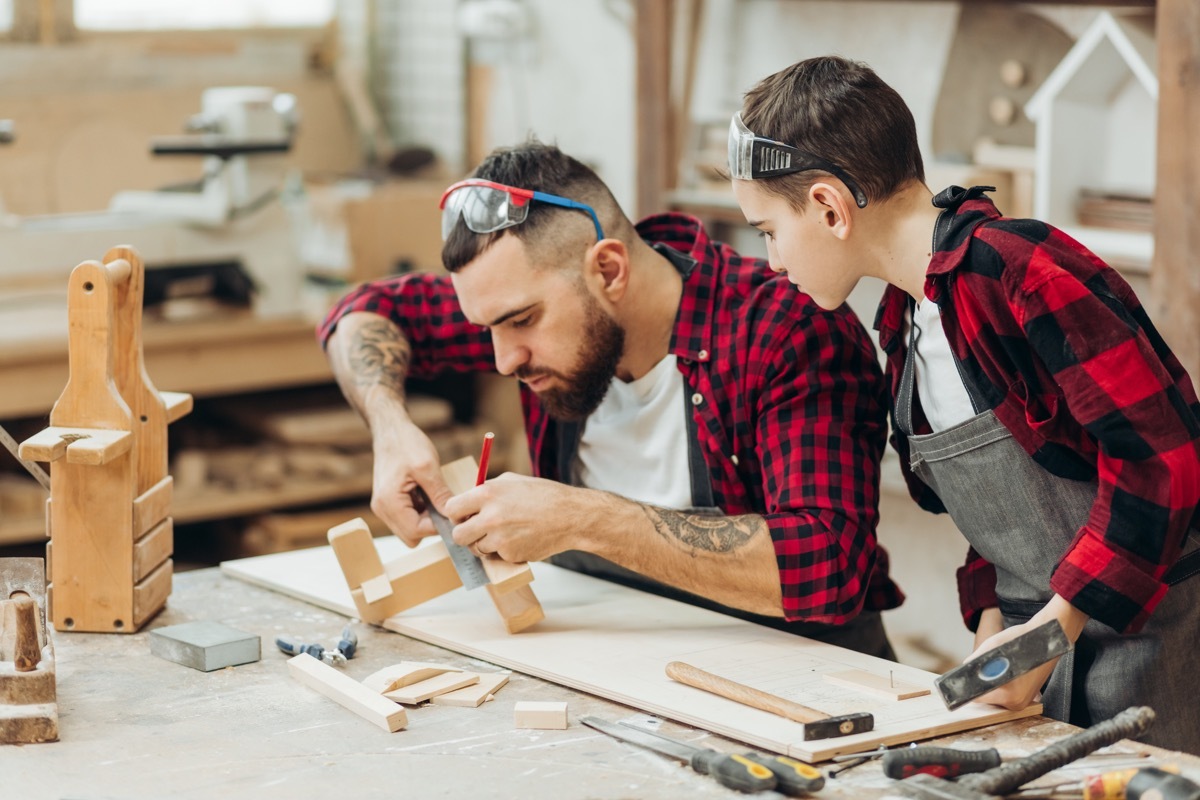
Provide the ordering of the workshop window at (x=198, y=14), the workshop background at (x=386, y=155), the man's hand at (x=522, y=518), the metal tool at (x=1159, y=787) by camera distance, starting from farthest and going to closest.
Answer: the workshop window at (x=198, y=14) < the workshop background at (x=386, y=155) < the man's hand at (x=522, y=518) < the metal tool at (x=1159, y=787)

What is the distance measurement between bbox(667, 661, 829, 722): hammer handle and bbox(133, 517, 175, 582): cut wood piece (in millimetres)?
773

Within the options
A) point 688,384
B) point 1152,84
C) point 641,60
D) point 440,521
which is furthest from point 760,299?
point 641,60

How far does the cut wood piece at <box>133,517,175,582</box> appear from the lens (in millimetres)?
2023

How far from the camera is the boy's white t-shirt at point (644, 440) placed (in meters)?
2.31

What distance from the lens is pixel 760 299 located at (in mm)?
2209

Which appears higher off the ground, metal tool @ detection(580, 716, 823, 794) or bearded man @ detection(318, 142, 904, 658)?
bearded man @ detection(318, 142, 904, 658)

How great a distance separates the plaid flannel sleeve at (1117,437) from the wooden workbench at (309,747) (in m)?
0.18

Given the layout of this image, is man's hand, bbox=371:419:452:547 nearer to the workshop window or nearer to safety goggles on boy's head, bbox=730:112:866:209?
safety goggles on boy's head, bbox=730:112:866:209

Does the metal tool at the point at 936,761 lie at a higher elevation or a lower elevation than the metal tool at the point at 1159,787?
lower

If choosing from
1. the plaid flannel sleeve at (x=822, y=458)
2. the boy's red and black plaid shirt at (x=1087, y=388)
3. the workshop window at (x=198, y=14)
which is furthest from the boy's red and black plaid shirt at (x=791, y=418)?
the workshop window at (x=198, y=14)

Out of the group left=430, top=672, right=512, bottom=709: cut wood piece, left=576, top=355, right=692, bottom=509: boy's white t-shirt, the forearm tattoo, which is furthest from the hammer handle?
the forearm tattoo

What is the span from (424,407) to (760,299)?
2.36 m

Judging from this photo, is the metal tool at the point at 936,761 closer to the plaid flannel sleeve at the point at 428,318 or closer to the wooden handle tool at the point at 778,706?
the wooden handle tool at the point at 778,706

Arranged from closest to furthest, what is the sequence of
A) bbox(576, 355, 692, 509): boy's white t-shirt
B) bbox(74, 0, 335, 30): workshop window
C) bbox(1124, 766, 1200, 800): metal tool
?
1. bbox(1124, 766, 1200, 800): metal tool
2. bbox(576, 355, 692, 509): boy's white t-shirt
3. bbox(74, 0, 335, 30): workshop window
